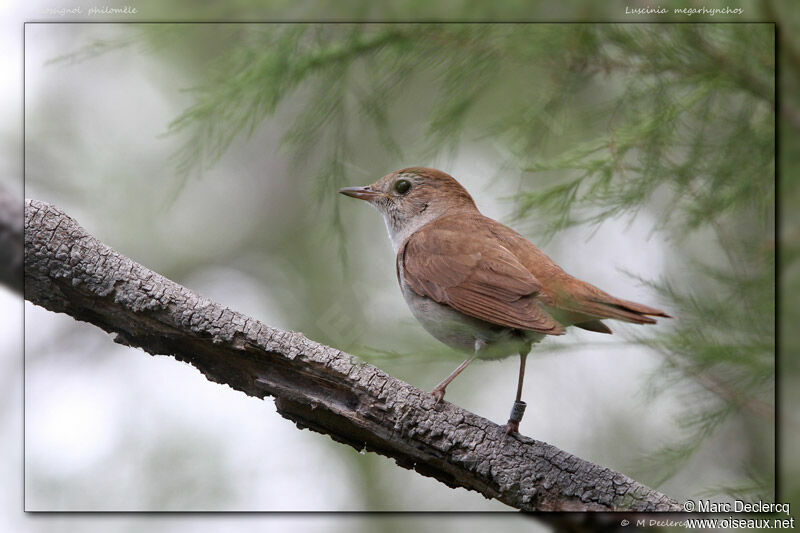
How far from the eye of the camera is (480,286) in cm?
232

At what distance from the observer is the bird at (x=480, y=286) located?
2160mm

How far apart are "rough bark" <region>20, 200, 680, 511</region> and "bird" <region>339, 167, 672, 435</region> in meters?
0.13

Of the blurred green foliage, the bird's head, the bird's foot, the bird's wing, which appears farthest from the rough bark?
the bird's head

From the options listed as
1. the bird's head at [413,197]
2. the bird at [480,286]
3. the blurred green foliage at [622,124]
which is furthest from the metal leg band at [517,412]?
the bird's head at [413,197]

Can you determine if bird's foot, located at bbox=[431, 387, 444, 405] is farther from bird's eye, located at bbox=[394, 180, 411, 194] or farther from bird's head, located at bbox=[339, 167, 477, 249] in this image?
bird's eye, located at bbox=[394, 180, 411, 194]

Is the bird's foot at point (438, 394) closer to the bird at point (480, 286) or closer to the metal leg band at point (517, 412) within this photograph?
the bird at point (480, 286)

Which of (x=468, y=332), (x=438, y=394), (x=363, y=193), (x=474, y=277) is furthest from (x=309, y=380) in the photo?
(x=363, y=193)

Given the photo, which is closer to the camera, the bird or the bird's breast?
the bird

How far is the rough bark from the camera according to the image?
204 centimetres

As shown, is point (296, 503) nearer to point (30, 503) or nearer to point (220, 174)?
point (30, 503)

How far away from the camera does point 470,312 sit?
7.45 feet

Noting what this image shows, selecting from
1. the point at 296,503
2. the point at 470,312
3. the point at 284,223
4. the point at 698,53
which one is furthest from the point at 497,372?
the point at 698,53

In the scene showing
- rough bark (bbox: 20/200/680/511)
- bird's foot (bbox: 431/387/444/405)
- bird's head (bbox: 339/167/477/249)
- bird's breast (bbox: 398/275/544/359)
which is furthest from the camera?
bird's head (bbox: 339/167/477/249)

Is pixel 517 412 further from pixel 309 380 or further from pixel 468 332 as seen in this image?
pixel 309 380
